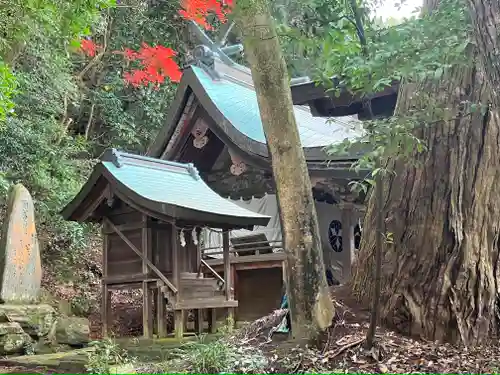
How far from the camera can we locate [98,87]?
18.3 metres

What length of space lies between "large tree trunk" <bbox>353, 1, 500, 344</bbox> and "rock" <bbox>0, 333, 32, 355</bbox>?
6571mm

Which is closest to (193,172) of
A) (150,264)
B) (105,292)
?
(150,264)

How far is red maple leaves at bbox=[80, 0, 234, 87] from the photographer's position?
17.2 meters

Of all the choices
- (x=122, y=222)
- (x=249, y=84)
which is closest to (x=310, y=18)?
(x=122, y=222)

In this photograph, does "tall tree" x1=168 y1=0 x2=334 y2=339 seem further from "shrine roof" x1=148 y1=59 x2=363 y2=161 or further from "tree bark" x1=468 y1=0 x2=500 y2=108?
"shrine roof" x1=148 y1=59 x2=363 y2=161

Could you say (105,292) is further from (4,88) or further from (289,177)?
(289,177)

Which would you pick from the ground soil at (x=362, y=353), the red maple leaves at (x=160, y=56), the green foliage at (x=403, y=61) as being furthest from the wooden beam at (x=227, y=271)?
the red maple leaves at (x=160, y=56)

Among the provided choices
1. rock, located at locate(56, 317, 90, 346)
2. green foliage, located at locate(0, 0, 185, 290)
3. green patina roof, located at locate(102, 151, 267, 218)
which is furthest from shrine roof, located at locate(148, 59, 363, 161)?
rock, located at locate(56, 317, 90, 346)

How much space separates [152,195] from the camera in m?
8.80

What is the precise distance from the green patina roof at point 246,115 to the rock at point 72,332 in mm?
4704

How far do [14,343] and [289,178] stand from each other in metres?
6.65

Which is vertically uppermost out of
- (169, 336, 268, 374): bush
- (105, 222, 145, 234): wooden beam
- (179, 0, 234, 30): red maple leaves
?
(179, 0, 234, 30): red maple leaves

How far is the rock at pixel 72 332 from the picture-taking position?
9898 mm

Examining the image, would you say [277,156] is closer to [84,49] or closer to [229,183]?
[229,183]
